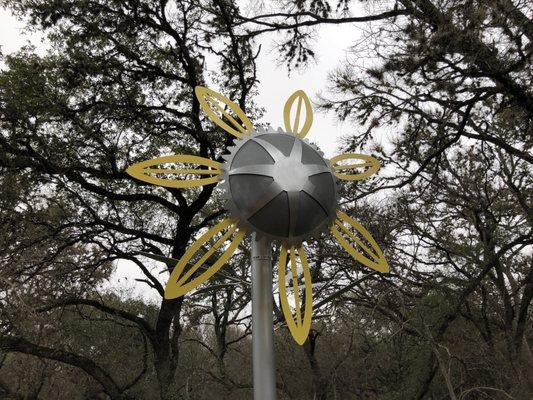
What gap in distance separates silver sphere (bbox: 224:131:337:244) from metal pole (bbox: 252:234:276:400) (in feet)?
0.93

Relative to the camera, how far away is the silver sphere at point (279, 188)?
329 cm

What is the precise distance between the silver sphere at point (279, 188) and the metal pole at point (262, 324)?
0.93 ft

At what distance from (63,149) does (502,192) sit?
912 centimetres

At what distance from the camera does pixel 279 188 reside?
327 cm

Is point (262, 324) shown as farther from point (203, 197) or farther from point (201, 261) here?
point (203, 197)

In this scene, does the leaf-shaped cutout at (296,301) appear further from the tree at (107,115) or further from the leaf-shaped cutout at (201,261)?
the tree at (107,115)

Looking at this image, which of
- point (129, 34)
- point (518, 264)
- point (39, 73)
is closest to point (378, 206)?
point (518, 264)

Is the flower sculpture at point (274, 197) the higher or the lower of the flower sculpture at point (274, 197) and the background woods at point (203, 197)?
the lower

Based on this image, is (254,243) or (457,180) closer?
(254,243)

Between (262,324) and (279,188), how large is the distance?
101 cm

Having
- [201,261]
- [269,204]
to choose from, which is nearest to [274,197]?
[269,204]

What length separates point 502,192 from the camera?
36.2 ft

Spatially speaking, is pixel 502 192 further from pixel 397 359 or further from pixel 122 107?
pixel 122 107

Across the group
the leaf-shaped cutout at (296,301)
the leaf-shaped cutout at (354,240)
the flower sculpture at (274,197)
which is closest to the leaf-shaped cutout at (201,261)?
the flower sculpture at (274,197)
